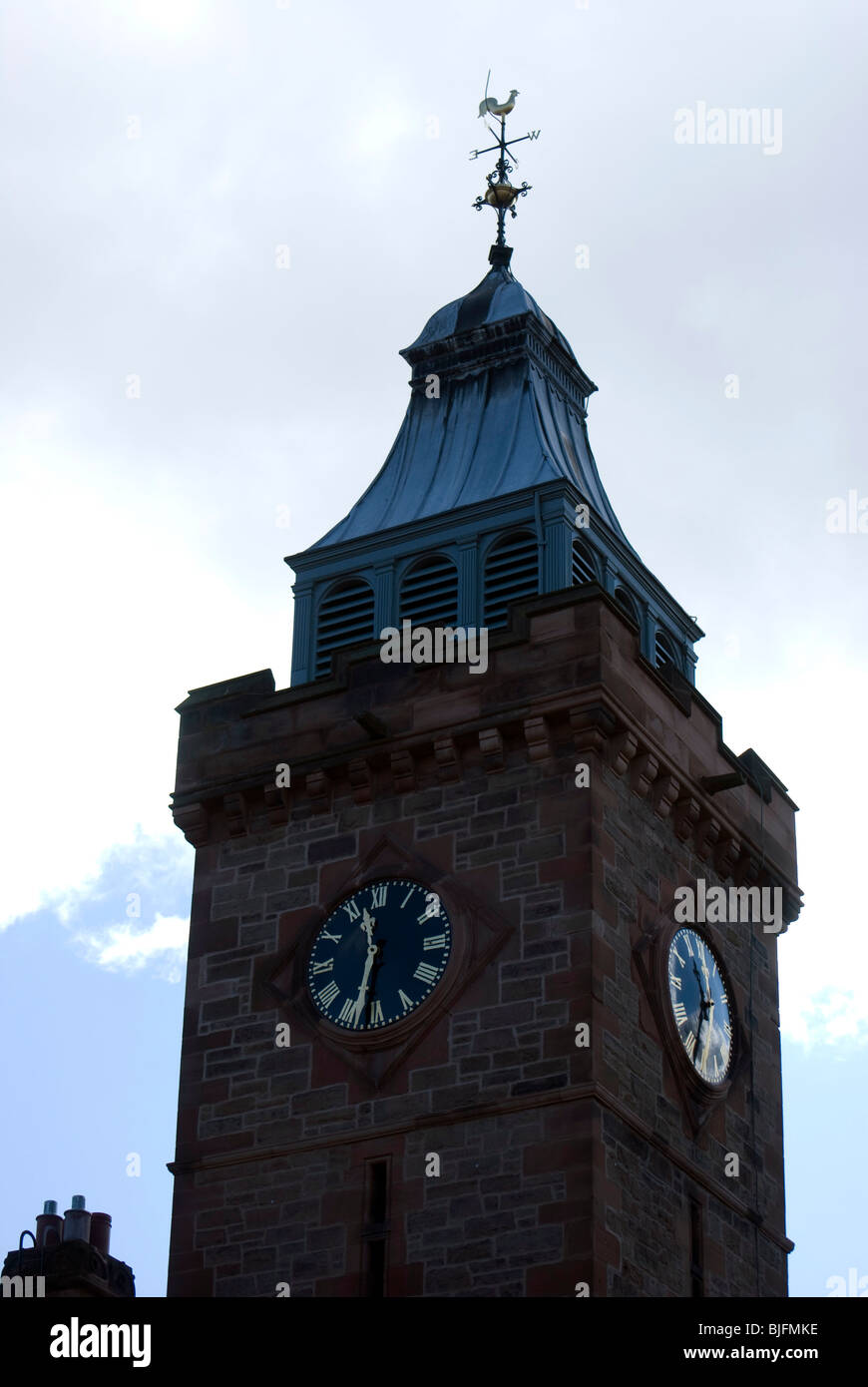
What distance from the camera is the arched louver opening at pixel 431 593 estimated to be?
4062cm

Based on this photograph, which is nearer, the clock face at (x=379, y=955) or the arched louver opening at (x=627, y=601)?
the clock face at (x=379, y=955)

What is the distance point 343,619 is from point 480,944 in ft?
22.2

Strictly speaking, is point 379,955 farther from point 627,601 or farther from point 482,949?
point 627,601

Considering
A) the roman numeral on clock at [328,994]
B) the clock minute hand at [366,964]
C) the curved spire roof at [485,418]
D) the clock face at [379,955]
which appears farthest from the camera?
the curved spire roof at [485,418]

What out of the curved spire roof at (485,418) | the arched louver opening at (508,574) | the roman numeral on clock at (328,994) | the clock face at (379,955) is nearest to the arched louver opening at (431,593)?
the arched louver opening at (508,574)

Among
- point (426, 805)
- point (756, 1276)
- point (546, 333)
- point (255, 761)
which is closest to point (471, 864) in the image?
point (426, 805)

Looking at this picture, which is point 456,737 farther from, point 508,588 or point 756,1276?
point 756,1276

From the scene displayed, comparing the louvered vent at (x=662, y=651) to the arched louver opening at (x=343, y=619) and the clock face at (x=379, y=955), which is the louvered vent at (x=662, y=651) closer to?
the arched louver opening at (x=343, y=619)

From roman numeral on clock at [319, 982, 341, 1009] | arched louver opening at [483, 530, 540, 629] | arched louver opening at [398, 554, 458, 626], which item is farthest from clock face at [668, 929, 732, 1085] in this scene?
arched louver opening at [398, 554, 458, 626]

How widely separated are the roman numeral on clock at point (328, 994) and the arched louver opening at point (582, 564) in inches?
262

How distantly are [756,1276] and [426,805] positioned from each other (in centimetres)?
691

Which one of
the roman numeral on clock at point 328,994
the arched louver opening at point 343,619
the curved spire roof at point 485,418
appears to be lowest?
the roman numeral on clock at point 328,994

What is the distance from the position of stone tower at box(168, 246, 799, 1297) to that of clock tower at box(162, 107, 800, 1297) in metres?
0.04

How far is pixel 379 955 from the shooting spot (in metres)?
36.9
